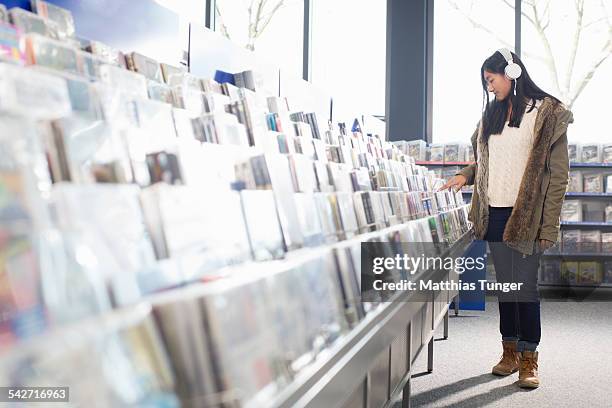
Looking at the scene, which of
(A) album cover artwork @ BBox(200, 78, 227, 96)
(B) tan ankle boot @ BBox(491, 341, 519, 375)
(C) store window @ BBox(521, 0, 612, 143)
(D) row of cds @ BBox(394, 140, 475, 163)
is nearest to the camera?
(A) album cover artwork @ BBox(200, 78, 227, 96)

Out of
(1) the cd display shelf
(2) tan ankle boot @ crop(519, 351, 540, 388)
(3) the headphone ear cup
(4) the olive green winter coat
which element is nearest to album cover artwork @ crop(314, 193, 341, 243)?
(4) the olive green winter coat

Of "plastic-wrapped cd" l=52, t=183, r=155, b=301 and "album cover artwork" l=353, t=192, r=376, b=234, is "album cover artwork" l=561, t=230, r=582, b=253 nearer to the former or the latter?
"album cover artwork" l=353, t=192, r=376, b=234

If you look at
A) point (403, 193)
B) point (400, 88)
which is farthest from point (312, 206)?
point (400, 88)

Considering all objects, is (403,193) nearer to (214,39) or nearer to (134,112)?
Result: (214,39)

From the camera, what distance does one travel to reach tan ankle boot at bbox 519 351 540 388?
2717 mm

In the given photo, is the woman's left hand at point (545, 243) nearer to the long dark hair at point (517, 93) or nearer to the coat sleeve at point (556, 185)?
the coat sleeve at point (556, 185)

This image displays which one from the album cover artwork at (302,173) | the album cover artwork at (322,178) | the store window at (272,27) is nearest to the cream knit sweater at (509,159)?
the album cover artwork at (322,178)

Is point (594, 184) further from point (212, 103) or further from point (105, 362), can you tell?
point (105, 362)

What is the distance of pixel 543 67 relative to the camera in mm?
6969

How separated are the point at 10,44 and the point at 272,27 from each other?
712 cm

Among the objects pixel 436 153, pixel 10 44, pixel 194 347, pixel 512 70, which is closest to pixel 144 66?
pixel 10 44

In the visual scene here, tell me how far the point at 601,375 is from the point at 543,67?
494cm

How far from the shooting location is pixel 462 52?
23.9 ft

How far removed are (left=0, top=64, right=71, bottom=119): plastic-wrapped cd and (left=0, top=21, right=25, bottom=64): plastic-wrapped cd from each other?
24 cm
